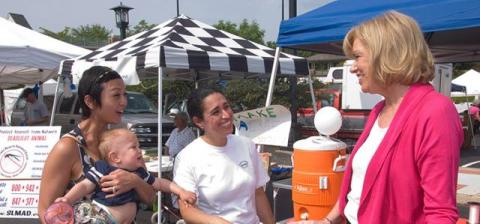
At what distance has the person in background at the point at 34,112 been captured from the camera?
11734 mm

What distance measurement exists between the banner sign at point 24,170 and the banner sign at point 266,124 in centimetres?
231

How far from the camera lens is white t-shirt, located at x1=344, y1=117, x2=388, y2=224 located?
1710 mm

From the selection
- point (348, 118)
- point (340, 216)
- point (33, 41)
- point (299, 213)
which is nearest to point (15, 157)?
point (33, 41)

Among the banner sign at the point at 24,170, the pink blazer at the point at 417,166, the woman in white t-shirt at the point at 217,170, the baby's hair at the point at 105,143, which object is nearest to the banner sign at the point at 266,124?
the banner sign at the point at 24,170

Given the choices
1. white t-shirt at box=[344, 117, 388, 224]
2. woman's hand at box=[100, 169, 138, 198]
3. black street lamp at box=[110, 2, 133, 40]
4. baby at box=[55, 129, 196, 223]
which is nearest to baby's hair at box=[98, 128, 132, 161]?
baby at box=[55, 129, 196, 223]

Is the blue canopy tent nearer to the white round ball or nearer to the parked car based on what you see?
the white round ball

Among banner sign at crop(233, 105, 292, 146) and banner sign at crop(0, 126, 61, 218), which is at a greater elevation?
banner sign at crop(233, 105, 292, 146)

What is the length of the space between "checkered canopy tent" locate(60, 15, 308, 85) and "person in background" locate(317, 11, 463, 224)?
407cm

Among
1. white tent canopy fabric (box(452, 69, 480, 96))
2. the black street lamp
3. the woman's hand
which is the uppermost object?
the black street lamp

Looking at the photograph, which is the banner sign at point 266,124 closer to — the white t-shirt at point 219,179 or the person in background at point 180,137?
the person in background at point 180,137

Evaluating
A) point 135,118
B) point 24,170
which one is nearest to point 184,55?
point 24,170

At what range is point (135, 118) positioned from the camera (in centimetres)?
1185

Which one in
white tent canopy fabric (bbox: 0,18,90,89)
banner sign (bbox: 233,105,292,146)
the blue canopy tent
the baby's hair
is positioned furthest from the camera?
white tent canopy fabric (bbox: 0,18,90,89)

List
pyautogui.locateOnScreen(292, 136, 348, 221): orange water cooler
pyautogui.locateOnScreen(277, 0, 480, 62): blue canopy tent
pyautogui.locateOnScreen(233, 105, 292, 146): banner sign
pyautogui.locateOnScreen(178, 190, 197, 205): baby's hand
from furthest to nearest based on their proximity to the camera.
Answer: pyautogui.locateOnScreen(233, 105, 292, 146): banner sign, pyautogui.locateOnScreen(292, 136, 348, 221): orange water cooler, pyautogui.locateOnScreen(277, 0, 480, 62): blue canopy tent, pyautogui.locateOnScreen(178, 190, 197, 205): baby's hand
